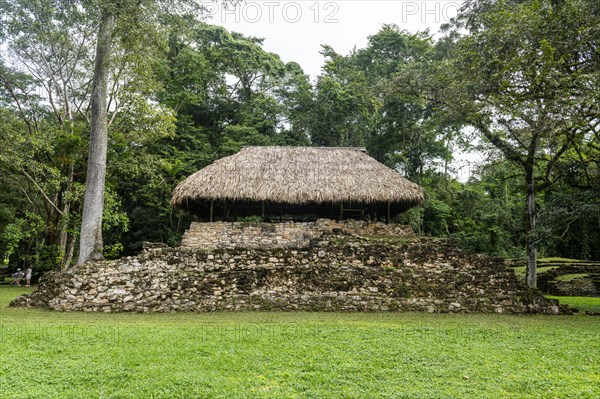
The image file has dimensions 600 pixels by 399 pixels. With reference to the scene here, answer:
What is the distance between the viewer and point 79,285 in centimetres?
870

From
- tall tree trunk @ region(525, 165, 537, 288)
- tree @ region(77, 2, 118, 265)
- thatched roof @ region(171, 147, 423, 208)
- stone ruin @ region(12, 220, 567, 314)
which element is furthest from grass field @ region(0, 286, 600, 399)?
thatched roof @ region(171, 147, 423, 208)

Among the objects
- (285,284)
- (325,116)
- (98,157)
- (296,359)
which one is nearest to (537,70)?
Answer: (285,284)

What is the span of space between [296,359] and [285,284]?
4.29 meters

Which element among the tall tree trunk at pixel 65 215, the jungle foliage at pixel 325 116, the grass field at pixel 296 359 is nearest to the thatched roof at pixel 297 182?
the jungle foliage at pixel 325 116

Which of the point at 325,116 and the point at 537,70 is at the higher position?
the point at 325,116

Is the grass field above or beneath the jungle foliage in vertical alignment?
beneath

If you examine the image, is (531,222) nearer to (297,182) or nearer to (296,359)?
(297,182)

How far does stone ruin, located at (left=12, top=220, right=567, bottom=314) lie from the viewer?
857 cm

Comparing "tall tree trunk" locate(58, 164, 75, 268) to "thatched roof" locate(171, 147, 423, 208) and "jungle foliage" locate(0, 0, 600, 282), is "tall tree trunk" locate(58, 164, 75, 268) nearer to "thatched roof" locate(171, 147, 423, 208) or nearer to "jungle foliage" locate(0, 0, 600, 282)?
"jungle foliage" locate(0, 0, 600, 282)

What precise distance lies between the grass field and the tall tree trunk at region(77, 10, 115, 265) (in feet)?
11.8

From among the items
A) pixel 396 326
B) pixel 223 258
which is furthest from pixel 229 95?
pixel 396 326

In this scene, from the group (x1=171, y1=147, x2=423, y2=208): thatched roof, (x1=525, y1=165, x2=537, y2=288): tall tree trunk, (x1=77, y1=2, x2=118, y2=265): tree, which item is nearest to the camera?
(x1=77, y1=2, x2=118, y2=265): tree

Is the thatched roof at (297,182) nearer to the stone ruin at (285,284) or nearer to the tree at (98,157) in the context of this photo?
the tree at (98,157)

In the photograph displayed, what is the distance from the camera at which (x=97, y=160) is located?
10938mm
